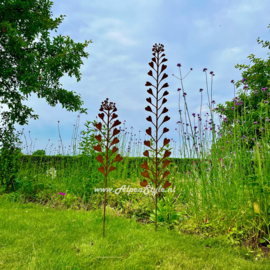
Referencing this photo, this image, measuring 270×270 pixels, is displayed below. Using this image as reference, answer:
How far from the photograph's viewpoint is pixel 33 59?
322 inches

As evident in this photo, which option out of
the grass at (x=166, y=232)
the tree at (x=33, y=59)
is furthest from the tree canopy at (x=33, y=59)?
the grass at (x=166, y=232)

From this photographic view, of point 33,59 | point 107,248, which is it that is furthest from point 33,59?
point 107,248

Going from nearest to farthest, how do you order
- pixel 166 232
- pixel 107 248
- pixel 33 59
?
pixel 107 248 < pixel 166 232 < pixel 33 59

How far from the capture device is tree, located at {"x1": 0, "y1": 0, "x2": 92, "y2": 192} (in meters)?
8.23

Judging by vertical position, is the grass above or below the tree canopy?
below

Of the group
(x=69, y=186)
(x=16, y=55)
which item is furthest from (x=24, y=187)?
(x=16, y=55)

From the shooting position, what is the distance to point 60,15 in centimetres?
1002

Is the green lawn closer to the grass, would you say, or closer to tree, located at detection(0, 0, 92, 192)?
the grass

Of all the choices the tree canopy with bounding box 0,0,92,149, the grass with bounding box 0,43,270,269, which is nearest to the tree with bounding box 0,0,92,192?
the tree canopy with bounding box 0,0,92,149

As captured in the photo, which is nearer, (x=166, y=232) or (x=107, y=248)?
(x=107, y=248)

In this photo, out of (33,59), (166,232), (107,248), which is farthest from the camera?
(33,59)

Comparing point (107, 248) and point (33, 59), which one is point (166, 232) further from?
point (33, 59)

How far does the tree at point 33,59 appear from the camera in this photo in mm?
8227

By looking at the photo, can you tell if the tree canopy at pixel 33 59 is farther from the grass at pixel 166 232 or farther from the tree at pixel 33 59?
the grass at pixel 166 232
